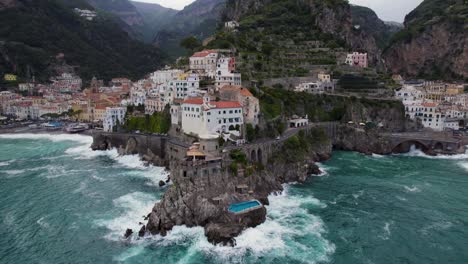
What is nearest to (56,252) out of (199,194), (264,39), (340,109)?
(199,194)

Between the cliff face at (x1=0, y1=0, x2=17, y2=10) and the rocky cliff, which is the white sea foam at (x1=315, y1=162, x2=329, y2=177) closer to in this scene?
the rocky cliff

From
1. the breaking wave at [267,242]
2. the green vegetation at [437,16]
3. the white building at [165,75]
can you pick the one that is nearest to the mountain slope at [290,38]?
the white building at [165,75]

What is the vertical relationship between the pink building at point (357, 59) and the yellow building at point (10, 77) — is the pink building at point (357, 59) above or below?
above

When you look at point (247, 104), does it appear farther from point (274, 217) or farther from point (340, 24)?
point (340, 24)

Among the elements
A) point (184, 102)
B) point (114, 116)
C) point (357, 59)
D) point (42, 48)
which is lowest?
point (114, 116)

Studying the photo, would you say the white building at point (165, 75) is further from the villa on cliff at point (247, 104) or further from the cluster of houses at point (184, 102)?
the villa on cliff at point (247, 104)

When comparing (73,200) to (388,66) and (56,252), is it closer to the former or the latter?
(56,252)

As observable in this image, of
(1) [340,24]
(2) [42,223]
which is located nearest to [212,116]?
(2) [42,223]
